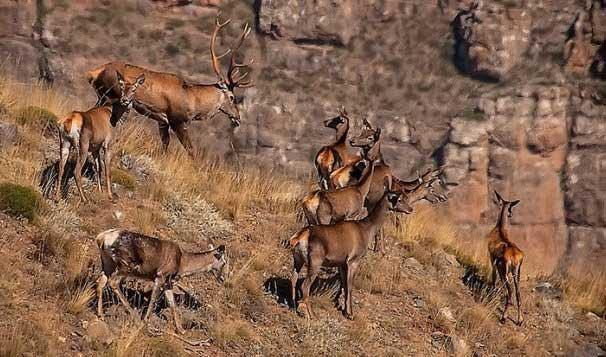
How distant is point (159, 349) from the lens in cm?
1044

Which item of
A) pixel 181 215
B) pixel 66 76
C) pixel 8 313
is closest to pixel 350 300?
pixel 181 215

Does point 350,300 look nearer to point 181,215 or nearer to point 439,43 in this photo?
point 181,215

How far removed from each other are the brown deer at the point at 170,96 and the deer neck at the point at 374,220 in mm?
4240

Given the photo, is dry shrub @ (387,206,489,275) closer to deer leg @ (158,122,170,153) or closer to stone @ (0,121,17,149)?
deer leg @ (158,122,170,153)

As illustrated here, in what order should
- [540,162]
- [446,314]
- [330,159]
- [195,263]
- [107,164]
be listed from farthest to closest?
[540,162]
[330,159]
[446,314]
[107,164]
[195,263]

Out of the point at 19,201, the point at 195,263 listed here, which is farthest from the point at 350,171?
the point at 19,201

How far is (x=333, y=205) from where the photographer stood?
540 inches

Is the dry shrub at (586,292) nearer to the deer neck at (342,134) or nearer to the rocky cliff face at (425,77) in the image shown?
the deer neck at (342,134)

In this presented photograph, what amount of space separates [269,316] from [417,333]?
2.36m

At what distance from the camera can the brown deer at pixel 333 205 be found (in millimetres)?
13602

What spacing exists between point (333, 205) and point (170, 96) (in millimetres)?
3997

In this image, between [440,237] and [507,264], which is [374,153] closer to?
[440,237]

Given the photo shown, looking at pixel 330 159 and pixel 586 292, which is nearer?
pixel 330 159

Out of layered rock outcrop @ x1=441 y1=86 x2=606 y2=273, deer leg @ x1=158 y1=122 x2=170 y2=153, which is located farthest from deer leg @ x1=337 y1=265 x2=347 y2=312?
layered rock outcrop @ x1=441 y1=86 x2=606 y2=273
